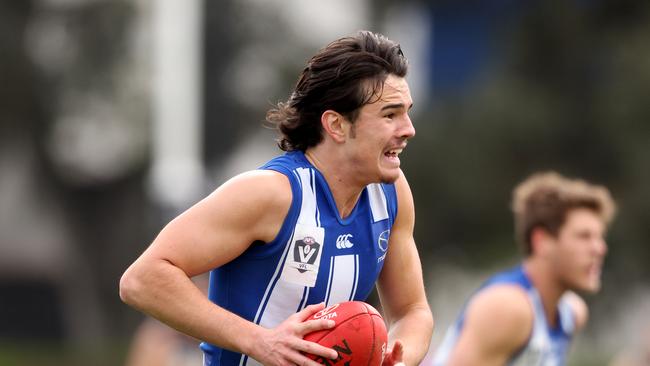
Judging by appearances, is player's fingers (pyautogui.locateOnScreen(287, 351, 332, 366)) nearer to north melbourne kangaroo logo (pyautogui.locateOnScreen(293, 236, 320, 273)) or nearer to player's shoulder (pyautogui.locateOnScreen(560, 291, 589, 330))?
north melbourne kangaroo logo (pyautogui.locateOnScreen(293, 236, 320, 273))

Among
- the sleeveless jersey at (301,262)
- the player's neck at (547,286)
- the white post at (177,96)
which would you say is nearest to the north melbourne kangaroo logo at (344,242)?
the sleeveless jersey at (301,262)

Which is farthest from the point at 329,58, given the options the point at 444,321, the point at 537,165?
the point at 444,321

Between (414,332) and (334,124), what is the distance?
0.99m

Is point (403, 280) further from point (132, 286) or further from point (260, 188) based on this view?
point (132, 286)

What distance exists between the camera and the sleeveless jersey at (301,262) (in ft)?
20.6

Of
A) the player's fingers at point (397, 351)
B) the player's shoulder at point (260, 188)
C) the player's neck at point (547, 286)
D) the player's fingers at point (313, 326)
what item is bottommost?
the player's neck at point (547, 286)

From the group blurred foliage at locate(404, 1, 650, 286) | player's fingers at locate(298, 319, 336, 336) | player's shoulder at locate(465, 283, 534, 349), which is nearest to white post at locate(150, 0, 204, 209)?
blurred foliage at locate(404, 1, 650, 286)

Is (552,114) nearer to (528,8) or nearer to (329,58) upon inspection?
(528,8)

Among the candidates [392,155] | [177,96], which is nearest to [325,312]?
[392,155]

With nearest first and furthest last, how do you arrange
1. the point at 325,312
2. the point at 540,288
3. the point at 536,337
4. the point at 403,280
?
the point at 325,312 < the point at 403,280 < the point at 536,337 < the point at 540,288

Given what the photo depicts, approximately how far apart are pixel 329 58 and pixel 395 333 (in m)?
1.26

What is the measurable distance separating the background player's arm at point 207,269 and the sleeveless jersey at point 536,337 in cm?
283

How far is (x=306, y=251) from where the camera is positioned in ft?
20.6

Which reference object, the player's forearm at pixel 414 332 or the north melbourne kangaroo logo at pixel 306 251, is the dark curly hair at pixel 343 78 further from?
the player's forearm at pixel 414 332
